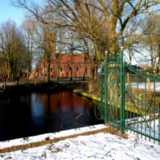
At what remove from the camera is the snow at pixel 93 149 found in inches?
128

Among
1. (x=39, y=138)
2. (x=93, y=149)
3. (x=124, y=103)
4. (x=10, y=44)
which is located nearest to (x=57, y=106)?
(x=39, y=138)

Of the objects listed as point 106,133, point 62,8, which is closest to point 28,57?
point 62,8

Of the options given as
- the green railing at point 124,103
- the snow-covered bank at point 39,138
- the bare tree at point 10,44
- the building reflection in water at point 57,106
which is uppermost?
the bare tree at point 10,44

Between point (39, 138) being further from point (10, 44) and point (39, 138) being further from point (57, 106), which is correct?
point (10, 44)

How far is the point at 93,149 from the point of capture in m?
3.58

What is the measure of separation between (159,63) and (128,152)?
26.9 metres

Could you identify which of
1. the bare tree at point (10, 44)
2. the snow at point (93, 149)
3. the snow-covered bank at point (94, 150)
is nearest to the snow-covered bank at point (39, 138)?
the snow at point (93, 149)

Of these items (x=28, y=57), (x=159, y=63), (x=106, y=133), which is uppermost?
(x=28, y=57)

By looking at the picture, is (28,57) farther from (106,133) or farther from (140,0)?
(106,133)

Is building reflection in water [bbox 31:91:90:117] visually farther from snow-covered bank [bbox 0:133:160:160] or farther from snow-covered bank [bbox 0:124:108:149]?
snow-covered bank [bbox 0:133:160:160]

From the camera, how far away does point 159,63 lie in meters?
26.6

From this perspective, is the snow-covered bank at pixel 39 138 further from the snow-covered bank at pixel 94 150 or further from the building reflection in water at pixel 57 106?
the building reflection in water at pixel 57 106

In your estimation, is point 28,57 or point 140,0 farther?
point 28,57

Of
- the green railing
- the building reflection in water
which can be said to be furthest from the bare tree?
the green railing
